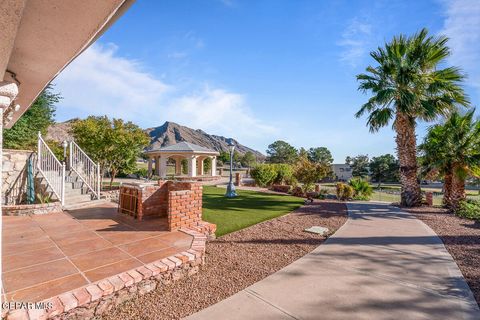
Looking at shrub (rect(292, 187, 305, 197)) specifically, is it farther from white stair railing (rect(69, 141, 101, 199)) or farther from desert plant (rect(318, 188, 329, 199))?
white stair railing (rect(69, 141, 101, 199))

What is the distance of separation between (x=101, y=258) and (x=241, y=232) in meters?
3.22

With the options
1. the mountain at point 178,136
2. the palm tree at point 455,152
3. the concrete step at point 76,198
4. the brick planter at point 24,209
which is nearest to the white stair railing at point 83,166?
the concrete step at point 76,198

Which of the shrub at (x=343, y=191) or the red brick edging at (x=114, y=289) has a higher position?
the shrub at (x=343, y=191)

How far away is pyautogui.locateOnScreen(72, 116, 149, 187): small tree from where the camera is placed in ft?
39.5

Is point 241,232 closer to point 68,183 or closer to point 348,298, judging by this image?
point 348,298

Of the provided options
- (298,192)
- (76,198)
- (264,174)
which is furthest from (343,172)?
(76,198)

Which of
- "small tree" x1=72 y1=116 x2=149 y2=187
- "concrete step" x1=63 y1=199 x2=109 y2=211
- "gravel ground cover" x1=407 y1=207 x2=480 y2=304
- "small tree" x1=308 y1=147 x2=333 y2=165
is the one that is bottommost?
"gravel ground cover" x1=407 y1=207 x2=480 y2=304

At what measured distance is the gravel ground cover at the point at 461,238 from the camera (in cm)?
381

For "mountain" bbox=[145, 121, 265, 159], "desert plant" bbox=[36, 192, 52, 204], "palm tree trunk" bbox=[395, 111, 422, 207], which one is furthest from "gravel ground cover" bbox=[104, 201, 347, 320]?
"mountain" bbox=[145, 121, 265, 159]

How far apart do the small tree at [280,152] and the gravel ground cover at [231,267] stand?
61207 millimetres

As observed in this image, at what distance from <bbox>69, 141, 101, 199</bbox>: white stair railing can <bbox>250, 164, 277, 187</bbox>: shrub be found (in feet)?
40.7

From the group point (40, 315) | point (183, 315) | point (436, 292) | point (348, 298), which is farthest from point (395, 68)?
point (40, 315)

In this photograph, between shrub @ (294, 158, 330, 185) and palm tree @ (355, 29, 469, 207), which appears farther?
shrub @ (294, 158, 330, 185)

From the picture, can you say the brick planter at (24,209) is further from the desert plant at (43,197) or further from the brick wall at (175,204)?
the brick wall at (175,204)
